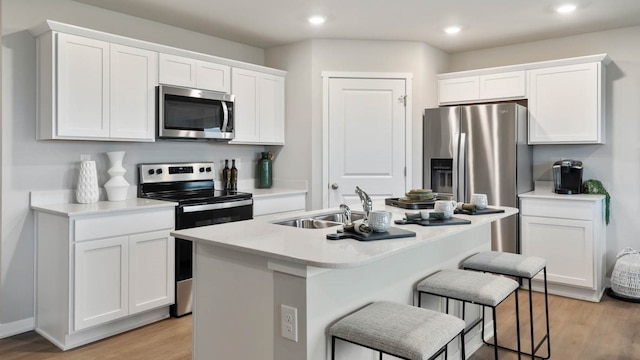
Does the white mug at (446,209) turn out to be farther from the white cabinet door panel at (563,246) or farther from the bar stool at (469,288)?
the white cabinet door panel at (563,246)

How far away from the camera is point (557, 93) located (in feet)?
13.4

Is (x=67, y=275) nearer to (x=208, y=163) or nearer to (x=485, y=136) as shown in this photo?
(x=208, y=163)

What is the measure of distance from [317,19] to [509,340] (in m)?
2.90

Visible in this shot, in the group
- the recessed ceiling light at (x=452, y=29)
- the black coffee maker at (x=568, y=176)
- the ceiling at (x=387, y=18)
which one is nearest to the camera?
the ceiling at (x=387, y=18)

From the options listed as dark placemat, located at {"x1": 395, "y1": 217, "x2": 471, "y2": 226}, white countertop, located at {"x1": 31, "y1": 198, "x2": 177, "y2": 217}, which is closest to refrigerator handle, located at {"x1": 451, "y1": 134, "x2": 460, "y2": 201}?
dark placemat, located at {"x1": 395, "y1": 217, "x2": 471, "y2": 226}

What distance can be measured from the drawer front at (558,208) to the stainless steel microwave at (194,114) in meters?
2.74

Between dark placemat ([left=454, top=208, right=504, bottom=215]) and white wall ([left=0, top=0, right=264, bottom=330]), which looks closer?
dark placemat ([left=454, top=208, right=504, bottom=215])

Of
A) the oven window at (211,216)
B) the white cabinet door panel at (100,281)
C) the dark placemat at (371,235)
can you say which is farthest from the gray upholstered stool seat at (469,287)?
the white cabinet door panel at (100,281)

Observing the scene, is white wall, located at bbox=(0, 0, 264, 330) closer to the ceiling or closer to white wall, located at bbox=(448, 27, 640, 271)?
the ceiling

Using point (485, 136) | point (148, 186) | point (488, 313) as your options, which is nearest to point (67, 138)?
point (148, 186)

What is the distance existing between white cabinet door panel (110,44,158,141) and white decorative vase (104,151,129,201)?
0.18 meters

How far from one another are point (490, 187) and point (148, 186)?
3.02 m

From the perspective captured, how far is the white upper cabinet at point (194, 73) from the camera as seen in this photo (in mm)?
3615

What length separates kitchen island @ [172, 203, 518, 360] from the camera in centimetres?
167
